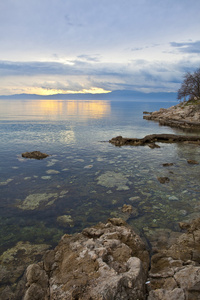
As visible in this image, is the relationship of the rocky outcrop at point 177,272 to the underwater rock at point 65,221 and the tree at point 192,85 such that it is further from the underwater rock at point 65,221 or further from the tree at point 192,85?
the tree at point 192,85

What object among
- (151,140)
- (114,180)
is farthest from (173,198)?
(151,140)

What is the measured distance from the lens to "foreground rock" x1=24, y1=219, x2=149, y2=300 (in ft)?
19.3

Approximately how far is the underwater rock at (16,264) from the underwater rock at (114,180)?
851cm

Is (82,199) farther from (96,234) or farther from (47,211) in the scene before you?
(96,234)

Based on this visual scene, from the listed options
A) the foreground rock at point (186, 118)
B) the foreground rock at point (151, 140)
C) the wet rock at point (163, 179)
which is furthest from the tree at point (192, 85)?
the wet rock at point (163, 179)

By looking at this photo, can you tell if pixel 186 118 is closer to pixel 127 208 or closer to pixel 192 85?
pixel 192 85

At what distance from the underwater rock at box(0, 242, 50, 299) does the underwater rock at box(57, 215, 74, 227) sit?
78.3 inches

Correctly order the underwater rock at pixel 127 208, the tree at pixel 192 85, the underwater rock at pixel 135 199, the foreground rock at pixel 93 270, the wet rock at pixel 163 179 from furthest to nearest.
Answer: the tree at pixel 192 85
the wet rock at pixel 163 179
the underwater rock at pixel 135 199
the underwater rock at pixel 127 208
the foreground rock at pixel 93 270

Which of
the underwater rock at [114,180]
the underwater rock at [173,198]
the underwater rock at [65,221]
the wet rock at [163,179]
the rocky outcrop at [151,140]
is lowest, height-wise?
the underwater rock at [65,221]

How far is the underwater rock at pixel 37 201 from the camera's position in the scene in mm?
14005

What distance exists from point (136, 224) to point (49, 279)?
644cm

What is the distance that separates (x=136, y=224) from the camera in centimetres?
1198

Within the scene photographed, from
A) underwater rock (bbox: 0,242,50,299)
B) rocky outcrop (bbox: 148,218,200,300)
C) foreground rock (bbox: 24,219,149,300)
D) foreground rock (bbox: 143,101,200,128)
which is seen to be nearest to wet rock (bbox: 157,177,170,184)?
rocky outcrop (bbox: 148,218,200,300)

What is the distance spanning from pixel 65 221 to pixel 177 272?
7.39 m
